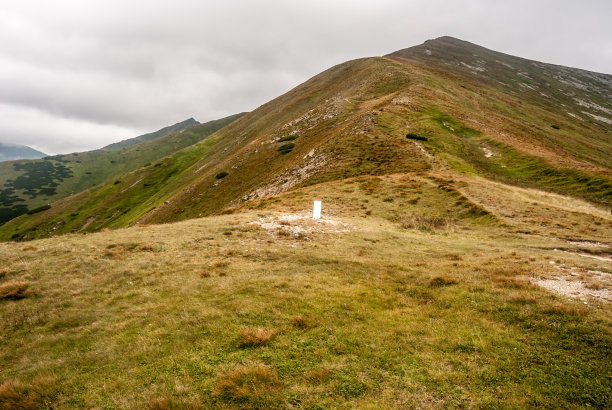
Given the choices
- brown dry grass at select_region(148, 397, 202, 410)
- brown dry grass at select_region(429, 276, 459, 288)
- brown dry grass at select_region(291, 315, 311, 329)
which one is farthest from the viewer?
brown dry grass at select_region(429, 276, 459, 288)

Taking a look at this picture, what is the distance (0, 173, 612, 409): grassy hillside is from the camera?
22.2ft

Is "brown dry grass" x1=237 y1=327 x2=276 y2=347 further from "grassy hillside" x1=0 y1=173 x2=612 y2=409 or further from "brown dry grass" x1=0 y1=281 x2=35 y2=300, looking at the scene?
"brown dry grass" x1=0 y1=281 x2=35 y2=300

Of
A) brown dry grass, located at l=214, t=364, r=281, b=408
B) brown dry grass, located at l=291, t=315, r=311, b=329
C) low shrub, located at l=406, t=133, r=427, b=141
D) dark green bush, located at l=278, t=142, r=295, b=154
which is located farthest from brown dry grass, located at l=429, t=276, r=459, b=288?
dark green bush, located at l=278, t=142, r=295, b=154

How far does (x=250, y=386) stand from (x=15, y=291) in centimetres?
1215

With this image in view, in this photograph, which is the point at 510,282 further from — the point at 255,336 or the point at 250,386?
the point at 250,386

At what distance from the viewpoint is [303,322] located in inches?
369

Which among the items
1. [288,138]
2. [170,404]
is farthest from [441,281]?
[288,138]

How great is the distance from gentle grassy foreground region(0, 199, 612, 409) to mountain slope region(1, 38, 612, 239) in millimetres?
24906

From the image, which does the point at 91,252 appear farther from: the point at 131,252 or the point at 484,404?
the point at 484,404

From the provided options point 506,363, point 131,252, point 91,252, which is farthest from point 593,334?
point 91,252

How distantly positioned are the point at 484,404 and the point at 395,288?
590 cm

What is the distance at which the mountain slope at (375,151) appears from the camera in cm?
3853

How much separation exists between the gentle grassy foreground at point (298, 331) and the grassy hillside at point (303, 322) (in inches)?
1.9

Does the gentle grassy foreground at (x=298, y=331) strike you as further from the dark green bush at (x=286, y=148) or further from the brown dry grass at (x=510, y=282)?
the dark green bush at (x=286, y=148)
